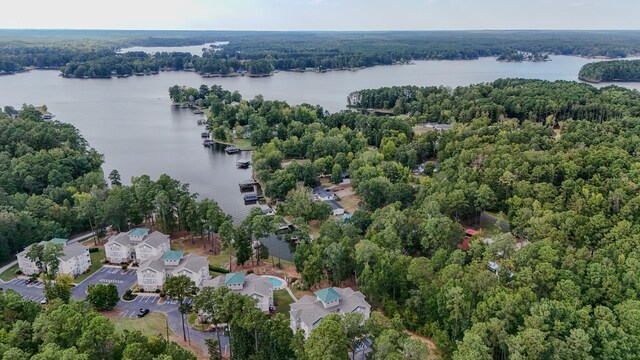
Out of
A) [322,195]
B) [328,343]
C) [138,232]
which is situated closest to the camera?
[328,343]

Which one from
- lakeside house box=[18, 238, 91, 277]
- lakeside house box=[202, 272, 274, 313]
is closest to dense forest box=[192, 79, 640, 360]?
lakeside house box=[202, 272, 274, 313]

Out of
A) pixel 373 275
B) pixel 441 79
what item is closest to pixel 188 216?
pixel 373 275

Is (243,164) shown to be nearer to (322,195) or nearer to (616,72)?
(322,195)

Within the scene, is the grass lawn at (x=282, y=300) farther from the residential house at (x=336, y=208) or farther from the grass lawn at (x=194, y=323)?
the residential house at (x=336, y=208)

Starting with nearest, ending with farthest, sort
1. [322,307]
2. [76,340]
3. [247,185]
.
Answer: [76,340], [322,307], [247,185]

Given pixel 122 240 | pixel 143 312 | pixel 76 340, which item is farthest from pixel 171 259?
pixel 76 340

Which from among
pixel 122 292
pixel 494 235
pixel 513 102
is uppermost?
pixel 513 102

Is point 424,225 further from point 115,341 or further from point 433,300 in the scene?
point 115,341
